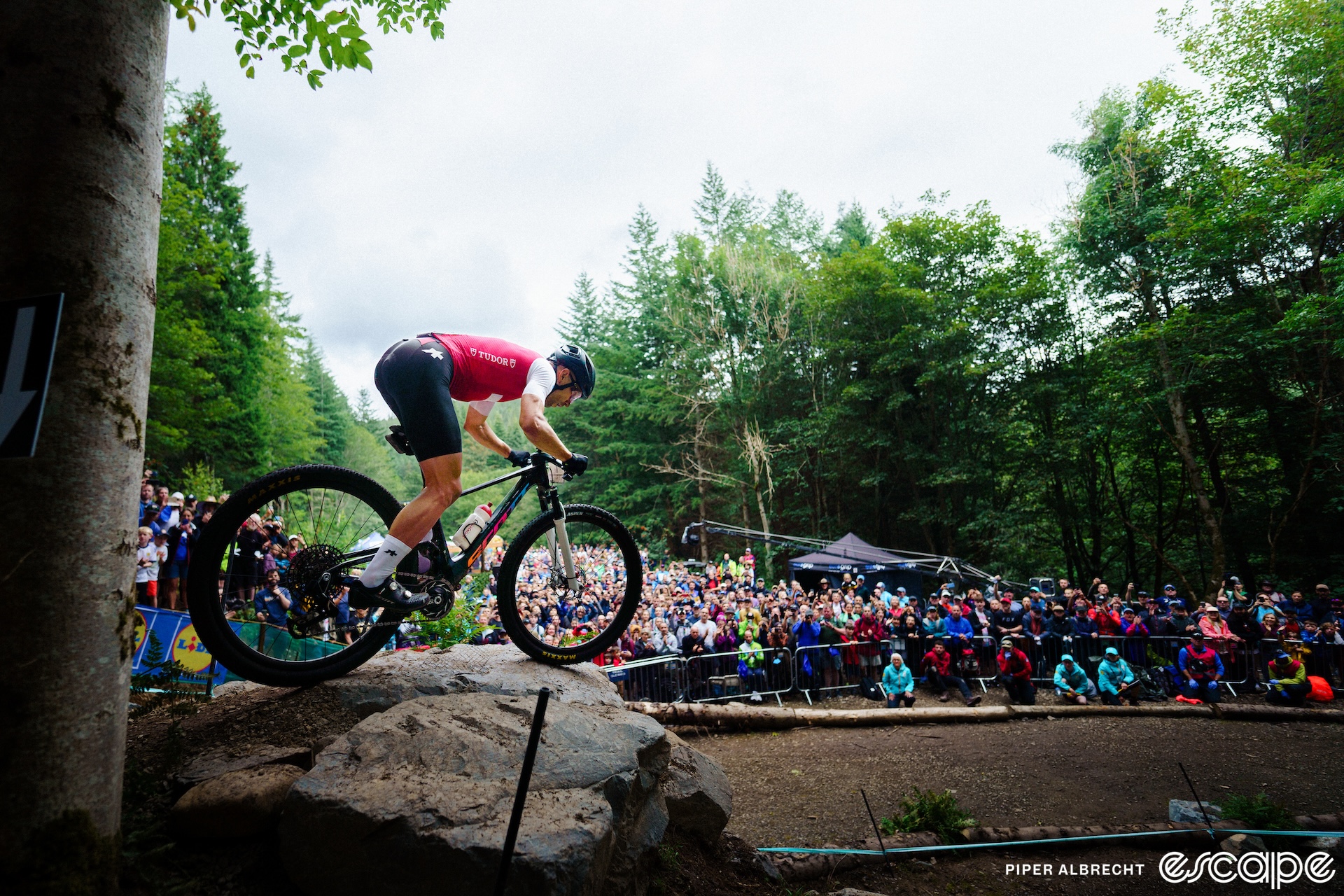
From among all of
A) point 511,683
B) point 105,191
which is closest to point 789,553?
point 511,683

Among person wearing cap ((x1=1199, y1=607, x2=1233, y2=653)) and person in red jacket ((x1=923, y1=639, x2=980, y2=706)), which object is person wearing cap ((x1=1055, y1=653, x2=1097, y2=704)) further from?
person wearing cap ((x1=1199, y1=607, x2=1233, y2=653))

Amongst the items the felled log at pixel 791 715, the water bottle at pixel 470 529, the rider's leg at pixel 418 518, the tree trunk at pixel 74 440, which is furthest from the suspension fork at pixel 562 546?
the felled log at pixel 791 715

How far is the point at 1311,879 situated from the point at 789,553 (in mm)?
23938

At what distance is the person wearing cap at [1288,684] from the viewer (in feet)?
34.7

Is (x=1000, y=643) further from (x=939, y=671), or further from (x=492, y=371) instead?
(x=492, y=371)

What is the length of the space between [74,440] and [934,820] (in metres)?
6.42

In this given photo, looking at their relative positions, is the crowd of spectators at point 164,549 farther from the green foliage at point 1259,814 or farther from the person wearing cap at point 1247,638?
the person wearing cap at point 1247,638

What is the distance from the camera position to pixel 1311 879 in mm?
5008

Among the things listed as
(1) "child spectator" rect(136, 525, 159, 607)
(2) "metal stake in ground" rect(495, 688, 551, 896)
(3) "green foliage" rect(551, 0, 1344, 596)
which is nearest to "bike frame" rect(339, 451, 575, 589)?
(2) "metal stake in ground" rect(495, 688, 551, 896)

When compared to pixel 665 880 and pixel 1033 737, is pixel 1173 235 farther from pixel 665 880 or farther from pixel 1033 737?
pixel 665 880

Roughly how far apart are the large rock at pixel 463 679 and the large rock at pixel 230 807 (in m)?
0.76

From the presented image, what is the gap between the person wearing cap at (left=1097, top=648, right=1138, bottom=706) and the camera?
1102 cm

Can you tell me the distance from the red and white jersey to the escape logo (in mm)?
5923

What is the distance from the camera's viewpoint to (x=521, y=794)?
6.02ft
